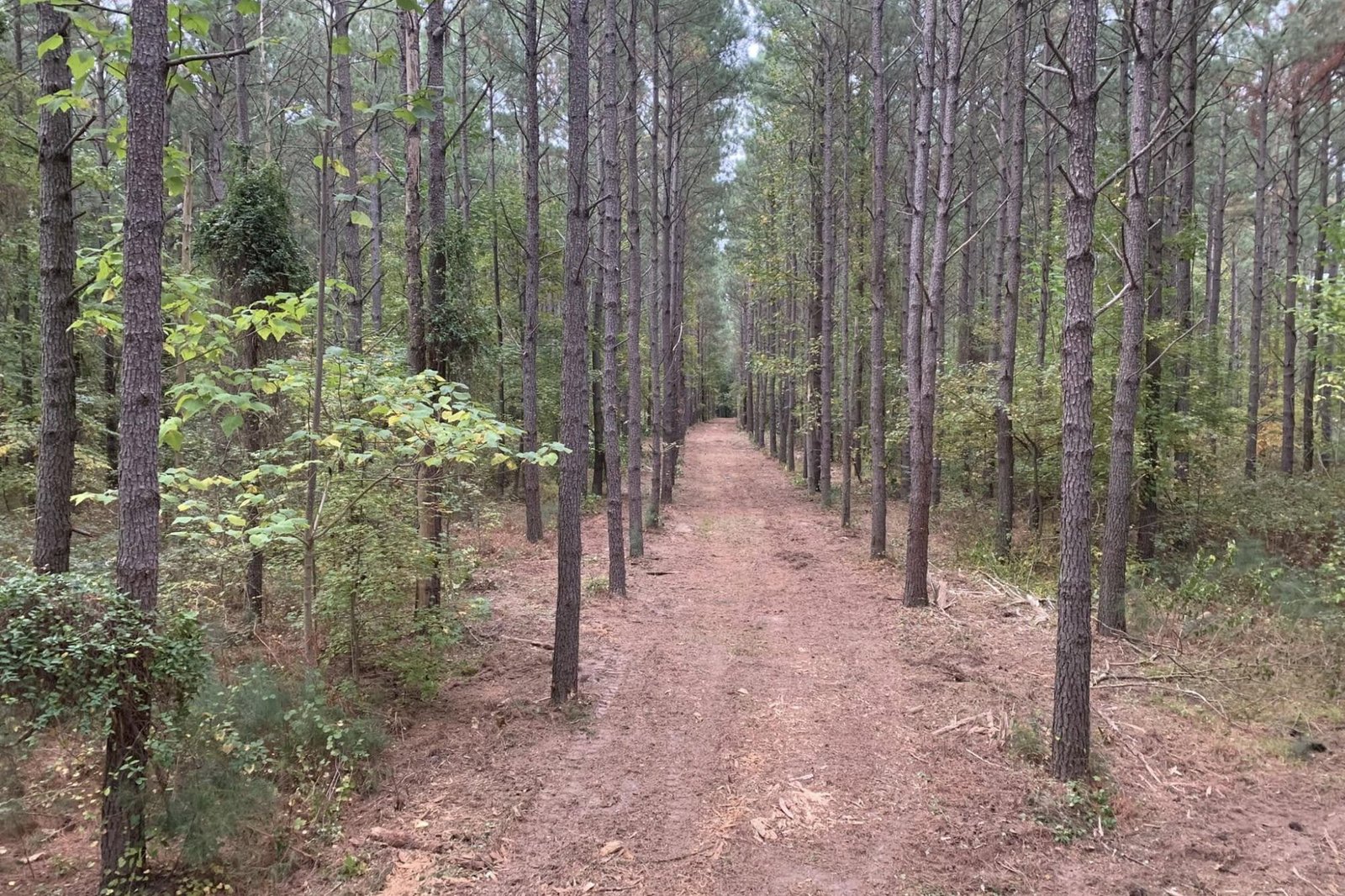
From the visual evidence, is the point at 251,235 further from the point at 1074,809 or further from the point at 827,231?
the point at 827,231

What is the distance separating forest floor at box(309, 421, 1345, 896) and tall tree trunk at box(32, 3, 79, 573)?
2.81m

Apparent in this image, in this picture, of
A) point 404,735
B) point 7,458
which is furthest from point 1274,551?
point 7,458

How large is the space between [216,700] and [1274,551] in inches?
616

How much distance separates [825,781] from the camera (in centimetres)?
484

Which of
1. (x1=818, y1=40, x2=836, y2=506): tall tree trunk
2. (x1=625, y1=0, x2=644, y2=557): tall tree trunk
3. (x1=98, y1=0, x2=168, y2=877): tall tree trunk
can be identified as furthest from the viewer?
(x1=818, y1=40, x2=836, y2=506): tall tree trunk

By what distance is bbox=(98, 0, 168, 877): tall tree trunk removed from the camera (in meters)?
3.22

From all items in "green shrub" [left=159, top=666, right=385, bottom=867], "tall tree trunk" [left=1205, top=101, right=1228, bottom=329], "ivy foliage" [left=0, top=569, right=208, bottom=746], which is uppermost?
"tall tree trunk" [left=1205, top=101, right=1228, bottom=329]

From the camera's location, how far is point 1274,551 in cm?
1188

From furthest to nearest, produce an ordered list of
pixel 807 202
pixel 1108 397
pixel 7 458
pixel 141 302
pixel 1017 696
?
pixel 807 202
pixel 7 458
pixel 1108 397
pixel 1017 696
pixel 141 302

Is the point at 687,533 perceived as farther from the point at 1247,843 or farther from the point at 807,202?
the point at 807,202

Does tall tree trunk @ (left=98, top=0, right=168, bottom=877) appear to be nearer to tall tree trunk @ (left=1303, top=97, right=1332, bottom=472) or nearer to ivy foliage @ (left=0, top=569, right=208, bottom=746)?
ivy foliage @ (left=0, top=569, right=208, bottom=746)

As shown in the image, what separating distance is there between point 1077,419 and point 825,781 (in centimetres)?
312

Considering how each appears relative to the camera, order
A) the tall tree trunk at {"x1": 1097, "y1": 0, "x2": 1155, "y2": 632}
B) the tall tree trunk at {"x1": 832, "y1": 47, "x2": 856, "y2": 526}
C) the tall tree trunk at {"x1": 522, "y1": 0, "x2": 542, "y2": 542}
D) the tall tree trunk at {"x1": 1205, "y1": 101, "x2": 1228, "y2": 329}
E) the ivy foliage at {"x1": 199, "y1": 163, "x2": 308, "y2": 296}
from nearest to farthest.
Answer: the tall tree trunk at {"x1": 1097, "y1": 0, "x2": 1155, "y2": 632} → the ivy foliage at {"x1": 199, "y1": 163, "x2": 308, "y2": 296} → the tall tree trunk at {"x1": 522, "y1": 0, "x2": 542, "y2": 542} → the tall tree trunk at {"x1": 832, "y1": 47, "x2": 856, "y2": 526} → the tall tree trunk at {"x1": 1205, "y1": 101, "x2": 1228, "y2": 329}

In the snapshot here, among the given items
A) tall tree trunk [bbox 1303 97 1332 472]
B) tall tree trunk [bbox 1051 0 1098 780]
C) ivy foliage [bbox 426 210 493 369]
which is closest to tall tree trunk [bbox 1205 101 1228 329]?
tall tree trunk [bbox 1303 97 1332 472]
